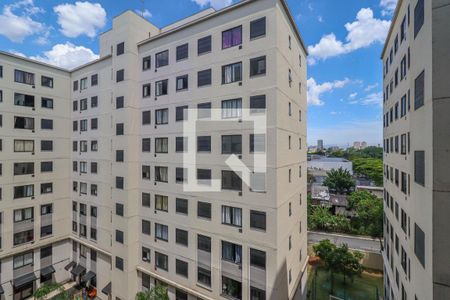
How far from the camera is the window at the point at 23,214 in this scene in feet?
77.9

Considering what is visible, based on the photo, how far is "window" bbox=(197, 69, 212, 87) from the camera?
16438 millimetres

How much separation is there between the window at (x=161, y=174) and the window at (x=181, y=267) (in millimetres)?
6812

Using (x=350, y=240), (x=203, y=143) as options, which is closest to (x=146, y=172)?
(x=203, y=143)

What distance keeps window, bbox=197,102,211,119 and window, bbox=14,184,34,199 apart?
22874mm

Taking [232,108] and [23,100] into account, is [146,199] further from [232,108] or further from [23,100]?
[23,100]

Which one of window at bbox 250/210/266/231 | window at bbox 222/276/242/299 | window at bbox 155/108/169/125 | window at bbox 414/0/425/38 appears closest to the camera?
window at bbox 414/0/425/38

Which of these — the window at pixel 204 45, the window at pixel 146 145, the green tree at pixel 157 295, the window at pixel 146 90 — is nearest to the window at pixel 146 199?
the window at pixel 146 145

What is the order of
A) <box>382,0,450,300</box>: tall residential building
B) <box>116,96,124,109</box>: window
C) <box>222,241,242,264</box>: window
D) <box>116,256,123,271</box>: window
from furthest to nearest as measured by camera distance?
<box>116,96,124,109</box>: window → <box>116,256,123,271</box>: window → <box>222,241,242,264</box>: window → <box>382,0,450,300</box>: tall residential building

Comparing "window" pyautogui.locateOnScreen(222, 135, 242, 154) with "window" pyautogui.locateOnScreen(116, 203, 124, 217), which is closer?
"window" pyautogui.locateOnScreen(222, 135, 242, 154)

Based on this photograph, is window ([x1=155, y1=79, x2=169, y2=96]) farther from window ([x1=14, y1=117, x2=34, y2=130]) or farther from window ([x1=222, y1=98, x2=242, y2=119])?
window ([x1=14, y1=117, x2=34, y2=130])

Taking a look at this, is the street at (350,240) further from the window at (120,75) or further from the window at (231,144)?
the window at (120,75)

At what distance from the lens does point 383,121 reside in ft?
85.5

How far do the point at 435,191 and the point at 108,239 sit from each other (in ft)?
87.7

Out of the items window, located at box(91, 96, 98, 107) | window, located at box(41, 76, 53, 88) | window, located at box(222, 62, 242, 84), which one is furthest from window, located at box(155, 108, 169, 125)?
window, located at box(41, 76, 53, 88)
